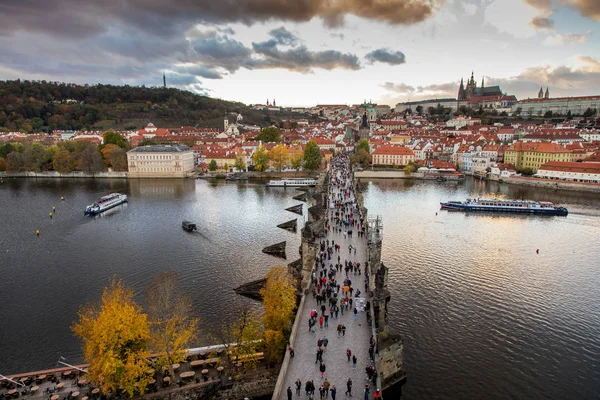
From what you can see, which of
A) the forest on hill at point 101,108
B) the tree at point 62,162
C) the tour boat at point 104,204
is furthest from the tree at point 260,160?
the forest on hill at point 101,108

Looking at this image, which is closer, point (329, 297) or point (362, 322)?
point (362, 322)

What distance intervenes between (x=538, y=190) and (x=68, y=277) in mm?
56088

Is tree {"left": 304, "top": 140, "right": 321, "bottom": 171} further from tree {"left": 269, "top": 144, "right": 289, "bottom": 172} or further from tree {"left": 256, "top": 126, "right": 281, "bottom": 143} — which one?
tree {"left": 256, "top": 126, "right": 281, "bottom": 143}

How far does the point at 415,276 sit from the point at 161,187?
42077 mm

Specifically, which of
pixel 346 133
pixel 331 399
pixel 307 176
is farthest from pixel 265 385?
pixel 346 133

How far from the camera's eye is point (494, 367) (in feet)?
48.5

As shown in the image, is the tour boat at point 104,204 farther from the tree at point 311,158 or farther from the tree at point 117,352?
the tree at point 311,158

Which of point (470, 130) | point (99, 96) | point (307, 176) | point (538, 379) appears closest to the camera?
point (538, 379)

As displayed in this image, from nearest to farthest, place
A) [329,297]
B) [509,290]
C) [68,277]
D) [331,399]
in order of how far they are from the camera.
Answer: [331,399] < [329,297] < [509,290] < [68,277]

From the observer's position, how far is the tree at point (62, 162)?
62.8 m

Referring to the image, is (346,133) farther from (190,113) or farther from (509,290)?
(509,290)

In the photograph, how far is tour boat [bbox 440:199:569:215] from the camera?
3878cm

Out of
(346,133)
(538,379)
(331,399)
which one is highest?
(346,133)

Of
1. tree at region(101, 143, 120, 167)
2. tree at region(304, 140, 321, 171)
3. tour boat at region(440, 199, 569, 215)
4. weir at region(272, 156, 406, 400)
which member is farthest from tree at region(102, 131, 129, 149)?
weir at region(272, 156, 406, 400)
